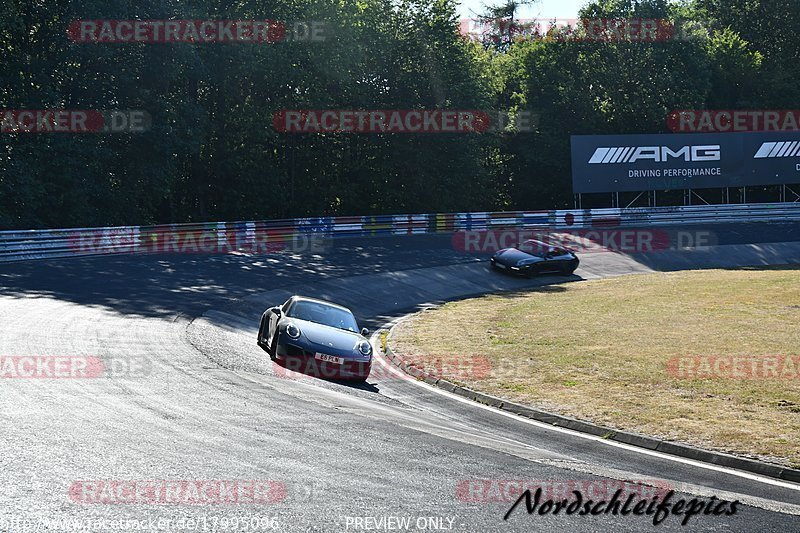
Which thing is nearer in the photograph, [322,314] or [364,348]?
[364,348]

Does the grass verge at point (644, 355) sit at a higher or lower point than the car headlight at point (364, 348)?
lower

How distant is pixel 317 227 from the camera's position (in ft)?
131

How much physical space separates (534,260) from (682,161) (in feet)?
63.2

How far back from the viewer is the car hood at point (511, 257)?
112ft

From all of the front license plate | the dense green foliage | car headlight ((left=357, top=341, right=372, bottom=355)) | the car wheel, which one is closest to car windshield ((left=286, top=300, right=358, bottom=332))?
the car wheel

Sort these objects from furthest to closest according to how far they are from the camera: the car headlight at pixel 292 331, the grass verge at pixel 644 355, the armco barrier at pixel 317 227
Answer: the armco barrier at pixel 317 227 < the car headlight at pixel 292 331 < the grass verge at pixel 644 355

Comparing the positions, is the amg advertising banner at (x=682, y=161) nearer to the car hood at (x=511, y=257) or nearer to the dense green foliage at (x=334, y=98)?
the dense green foliage at (x=334, y=98)

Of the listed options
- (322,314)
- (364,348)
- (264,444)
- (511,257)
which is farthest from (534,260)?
(264,444)

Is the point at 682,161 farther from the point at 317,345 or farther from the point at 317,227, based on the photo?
the point at 317,345

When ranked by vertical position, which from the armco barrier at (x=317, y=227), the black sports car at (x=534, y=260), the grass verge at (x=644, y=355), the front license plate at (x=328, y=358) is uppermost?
the armco barrier at (x=317, y=227)

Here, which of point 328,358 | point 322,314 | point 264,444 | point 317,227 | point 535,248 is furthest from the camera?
point 317,227

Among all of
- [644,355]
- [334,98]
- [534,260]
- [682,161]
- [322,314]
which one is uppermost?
[334,98]

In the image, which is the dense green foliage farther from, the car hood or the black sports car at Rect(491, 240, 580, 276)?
the black sports car at Rect(491, 240, 580, 276)

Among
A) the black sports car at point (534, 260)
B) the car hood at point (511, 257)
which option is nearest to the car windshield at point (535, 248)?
the black sports car at point (534, 260)
